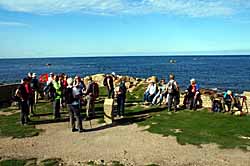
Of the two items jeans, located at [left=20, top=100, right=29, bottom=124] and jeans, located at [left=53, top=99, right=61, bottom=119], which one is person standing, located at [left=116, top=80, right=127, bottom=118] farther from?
jeans, located at [left=20, top=100, right=29, bottom=124]

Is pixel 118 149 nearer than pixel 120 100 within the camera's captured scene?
Yes

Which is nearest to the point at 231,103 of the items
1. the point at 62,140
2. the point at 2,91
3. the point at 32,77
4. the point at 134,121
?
the point at 134,121

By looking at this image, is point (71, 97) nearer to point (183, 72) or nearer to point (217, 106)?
point (217, 106)

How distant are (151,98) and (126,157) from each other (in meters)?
9.73

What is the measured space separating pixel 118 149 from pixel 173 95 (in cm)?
682

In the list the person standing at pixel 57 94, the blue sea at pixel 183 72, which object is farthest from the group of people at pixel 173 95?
the blue sea at pixel 183 72

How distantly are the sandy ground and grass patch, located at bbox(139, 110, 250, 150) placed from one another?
1.73ft

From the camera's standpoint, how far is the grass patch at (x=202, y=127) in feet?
40.1

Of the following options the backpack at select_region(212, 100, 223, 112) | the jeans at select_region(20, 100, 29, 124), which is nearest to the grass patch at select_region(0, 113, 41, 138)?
the jeans at select_region(20, 100, 29, 124)

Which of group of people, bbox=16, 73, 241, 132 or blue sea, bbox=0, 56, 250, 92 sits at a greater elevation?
group of people, bbox=16, 73, 241, 132

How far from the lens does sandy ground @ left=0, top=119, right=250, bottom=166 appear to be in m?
10.4

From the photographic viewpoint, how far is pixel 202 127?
1409 centimetres

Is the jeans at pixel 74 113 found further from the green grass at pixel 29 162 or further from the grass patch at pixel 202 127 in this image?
the green grass at pixel 29 162

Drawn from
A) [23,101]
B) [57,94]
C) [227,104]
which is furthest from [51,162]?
[227,104]
